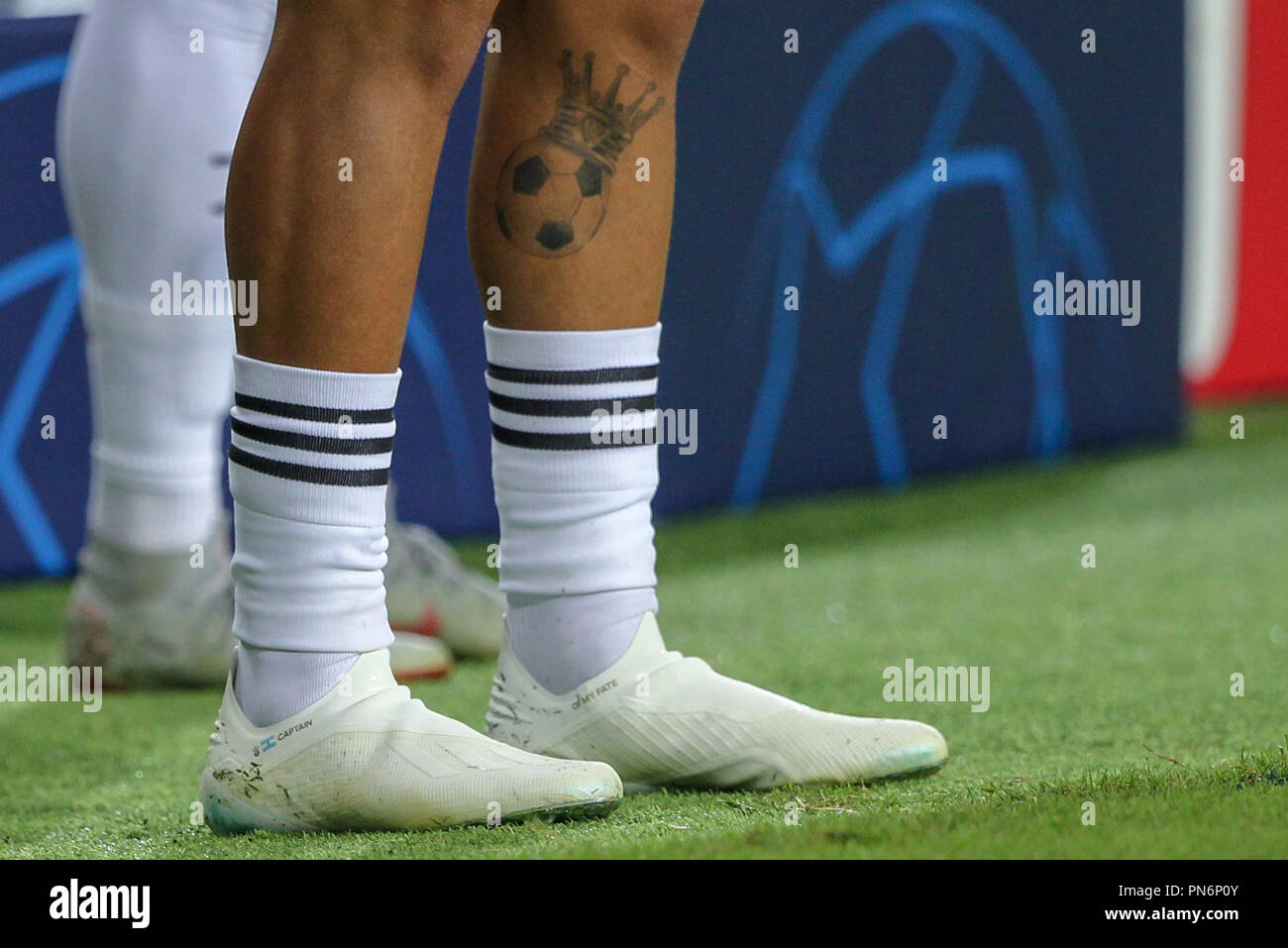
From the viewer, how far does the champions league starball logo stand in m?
1.05

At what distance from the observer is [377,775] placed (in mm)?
938

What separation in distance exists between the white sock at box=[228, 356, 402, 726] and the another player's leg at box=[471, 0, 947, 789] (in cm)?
13

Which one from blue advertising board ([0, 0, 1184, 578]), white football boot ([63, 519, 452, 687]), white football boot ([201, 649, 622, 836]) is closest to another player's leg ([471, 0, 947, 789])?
white football boot ([201, 649, 622, 836])

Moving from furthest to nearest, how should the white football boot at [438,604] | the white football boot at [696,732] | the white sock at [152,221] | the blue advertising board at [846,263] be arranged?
1. the blue advertising board at [846,263]
2. the white football boot at [438,604]
3. the white sock at [152,221]
4. the white football boot at [696,732]

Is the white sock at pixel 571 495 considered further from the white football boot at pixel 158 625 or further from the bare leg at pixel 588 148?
the white football boot at pixel 158 625

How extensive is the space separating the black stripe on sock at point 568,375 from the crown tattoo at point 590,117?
0.42 ft

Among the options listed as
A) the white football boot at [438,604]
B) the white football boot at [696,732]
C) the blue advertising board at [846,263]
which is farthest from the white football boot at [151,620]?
the blue advertising board at [846,263]

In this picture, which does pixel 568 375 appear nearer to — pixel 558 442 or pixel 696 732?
pixel 558 442

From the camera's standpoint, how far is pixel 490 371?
1.09 metres

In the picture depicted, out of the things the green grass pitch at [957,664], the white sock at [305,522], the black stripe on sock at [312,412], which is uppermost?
the black stripe on sock at [312,412]

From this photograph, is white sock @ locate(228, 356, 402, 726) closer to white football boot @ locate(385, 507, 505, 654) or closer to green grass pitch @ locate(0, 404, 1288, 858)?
green grass pitch @ locate(0, 404, 1288, 858)

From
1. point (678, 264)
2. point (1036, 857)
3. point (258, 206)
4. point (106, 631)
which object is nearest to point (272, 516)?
point (258, 206)

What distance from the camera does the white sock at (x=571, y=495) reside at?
3.46 ft

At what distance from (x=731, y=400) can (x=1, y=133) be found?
106 centimetres
